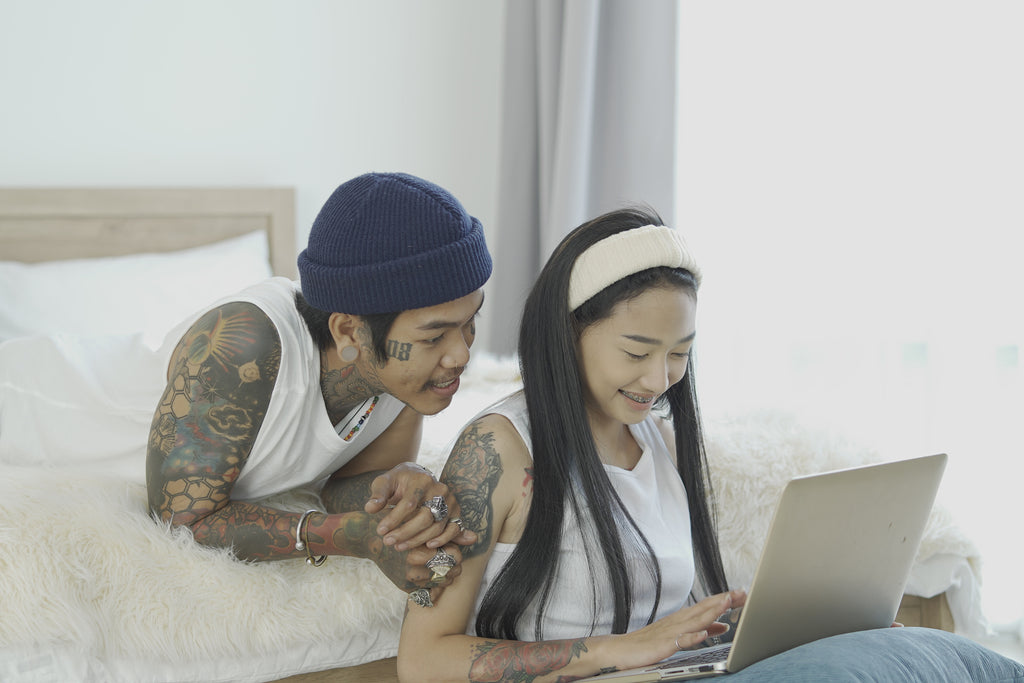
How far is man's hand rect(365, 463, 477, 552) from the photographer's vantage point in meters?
1.11

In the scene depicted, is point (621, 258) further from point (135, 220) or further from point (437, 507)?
point (135, 220)

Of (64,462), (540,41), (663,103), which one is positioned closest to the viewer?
(64,462)

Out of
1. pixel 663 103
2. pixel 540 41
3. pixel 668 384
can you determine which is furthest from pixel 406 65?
pixel 668 384

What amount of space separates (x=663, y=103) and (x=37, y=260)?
75.9 inches

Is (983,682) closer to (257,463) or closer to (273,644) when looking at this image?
(273,644)

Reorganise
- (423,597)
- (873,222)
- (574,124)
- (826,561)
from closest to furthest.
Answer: (826,561)
(423,597)
(873,222)
(574,124)

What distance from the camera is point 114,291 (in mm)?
2449

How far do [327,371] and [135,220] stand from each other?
5.60ft

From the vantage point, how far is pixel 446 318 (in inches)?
51.1

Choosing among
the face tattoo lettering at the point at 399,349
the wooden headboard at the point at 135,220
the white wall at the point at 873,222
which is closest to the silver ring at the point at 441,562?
the face tattoo lettering at the point at 399,349

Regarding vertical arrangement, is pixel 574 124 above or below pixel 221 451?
above

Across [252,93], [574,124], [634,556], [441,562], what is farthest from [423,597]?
[252,93]

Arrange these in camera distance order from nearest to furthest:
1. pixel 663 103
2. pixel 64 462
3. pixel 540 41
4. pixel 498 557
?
1. pixel 498 557
2. pixel 64 462
3. pixel 663 103
4. pixel 540 41

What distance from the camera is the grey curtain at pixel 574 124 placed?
8.83 ft
